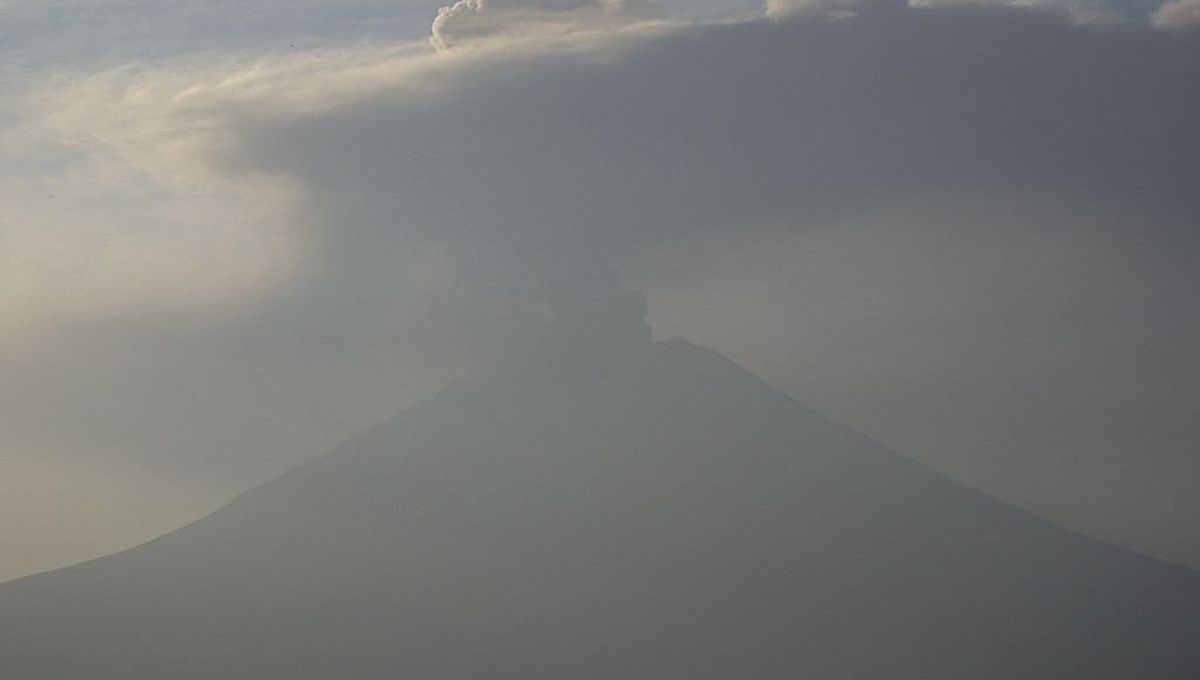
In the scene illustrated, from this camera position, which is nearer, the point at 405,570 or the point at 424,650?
the point at 424,650

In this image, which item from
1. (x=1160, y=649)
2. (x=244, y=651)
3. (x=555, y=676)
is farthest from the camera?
(x=244, y=651)

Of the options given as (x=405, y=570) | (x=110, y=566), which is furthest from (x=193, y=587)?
(x=405, y=570)

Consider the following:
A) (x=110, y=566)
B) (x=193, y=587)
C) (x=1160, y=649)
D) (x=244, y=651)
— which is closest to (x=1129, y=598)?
(x=1160, y=649)

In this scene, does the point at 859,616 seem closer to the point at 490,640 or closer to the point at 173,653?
the point at 490,640

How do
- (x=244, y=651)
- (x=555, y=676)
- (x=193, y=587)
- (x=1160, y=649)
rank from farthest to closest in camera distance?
(x=193, y=587)
(x=244, y=651)
(x=555, y=676)
(x=1160, y=649)

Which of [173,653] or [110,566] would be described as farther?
[110,566]

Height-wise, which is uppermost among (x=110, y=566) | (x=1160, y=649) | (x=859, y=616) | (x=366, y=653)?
(x=110, y=566)

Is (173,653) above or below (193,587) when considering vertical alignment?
below

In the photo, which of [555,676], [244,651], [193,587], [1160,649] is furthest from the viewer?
[193,587]

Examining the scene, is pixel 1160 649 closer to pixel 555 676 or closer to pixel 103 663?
pixel 555 676
